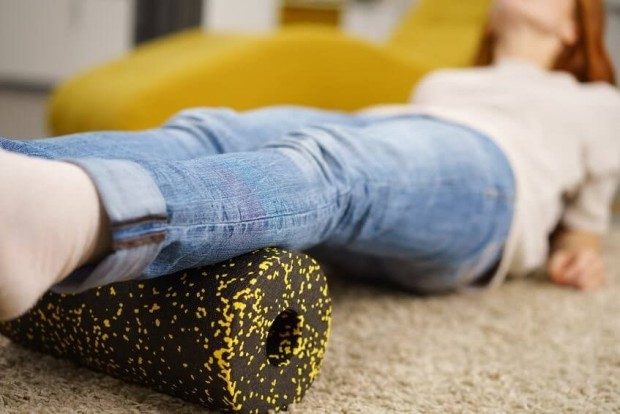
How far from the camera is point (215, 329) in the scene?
0.66 meters

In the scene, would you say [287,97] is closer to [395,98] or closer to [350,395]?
[395,98]

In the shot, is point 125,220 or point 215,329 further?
point 215,329

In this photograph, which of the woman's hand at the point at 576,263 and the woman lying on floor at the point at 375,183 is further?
the woman's hand at the point at 576,263

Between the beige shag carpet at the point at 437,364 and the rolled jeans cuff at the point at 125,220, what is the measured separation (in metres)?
0.19

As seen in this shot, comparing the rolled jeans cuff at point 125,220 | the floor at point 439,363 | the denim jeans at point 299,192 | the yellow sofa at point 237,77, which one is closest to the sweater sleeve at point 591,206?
the floor at point 439,363

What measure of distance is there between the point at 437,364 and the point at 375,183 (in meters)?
0.24

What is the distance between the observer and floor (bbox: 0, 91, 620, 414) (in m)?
0.75

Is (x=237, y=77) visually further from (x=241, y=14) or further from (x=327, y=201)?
(x=241, y=14)

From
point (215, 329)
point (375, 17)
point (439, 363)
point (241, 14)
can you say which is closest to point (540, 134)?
point (439, 363)

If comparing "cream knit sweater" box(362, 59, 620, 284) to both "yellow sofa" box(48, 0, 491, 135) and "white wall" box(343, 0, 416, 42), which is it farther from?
"white wall" box(343, 0, 416, 42)

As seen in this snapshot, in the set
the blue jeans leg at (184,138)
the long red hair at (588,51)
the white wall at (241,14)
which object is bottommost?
the white wall at (241,14)

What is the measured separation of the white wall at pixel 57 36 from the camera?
3.79 meters

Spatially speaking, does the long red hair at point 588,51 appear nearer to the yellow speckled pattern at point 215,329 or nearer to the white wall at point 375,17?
the yellow speckled pattern at point 215,329

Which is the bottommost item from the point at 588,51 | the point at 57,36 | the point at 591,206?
the point at 57,36
